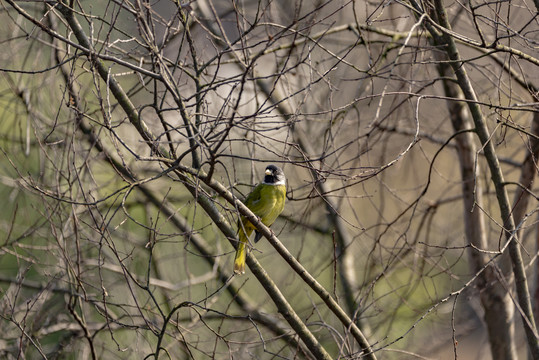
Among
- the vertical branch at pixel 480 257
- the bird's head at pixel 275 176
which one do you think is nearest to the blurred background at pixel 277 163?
the vertical branch at pixel 480 257

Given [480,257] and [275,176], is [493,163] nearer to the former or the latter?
[480,257]

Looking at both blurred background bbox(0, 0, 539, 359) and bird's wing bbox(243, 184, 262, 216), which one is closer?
blurred background bbox(0, 0, 539, 359)

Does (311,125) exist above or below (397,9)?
below

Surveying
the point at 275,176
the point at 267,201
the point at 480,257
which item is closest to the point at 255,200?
the point at 267,201

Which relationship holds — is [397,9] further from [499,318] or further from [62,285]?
[62,285]

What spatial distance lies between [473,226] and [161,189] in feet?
10.2

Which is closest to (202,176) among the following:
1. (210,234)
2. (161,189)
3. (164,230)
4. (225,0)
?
(161,189)

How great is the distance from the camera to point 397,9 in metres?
7.12

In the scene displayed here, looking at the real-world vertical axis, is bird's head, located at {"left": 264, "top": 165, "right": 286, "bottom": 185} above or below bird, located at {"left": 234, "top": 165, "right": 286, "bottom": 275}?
above

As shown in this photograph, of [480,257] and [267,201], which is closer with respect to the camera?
[267,201]

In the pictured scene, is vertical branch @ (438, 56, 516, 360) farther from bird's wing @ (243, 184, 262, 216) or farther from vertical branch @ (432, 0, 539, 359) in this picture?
bird's wing @ (243, 184, 262, 216)

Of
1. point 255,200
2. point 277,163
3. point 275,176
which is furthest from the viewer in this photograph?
point 275,176

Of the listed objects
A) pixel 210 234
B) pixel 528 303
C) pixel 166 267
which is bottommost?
pixel 528 303

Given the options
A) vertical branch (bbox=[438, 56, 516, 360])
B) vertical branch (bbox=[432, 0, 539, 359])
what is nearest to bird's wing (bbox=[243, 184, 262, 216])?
vertical branch (bbox=[438, 56, 516, 360])
